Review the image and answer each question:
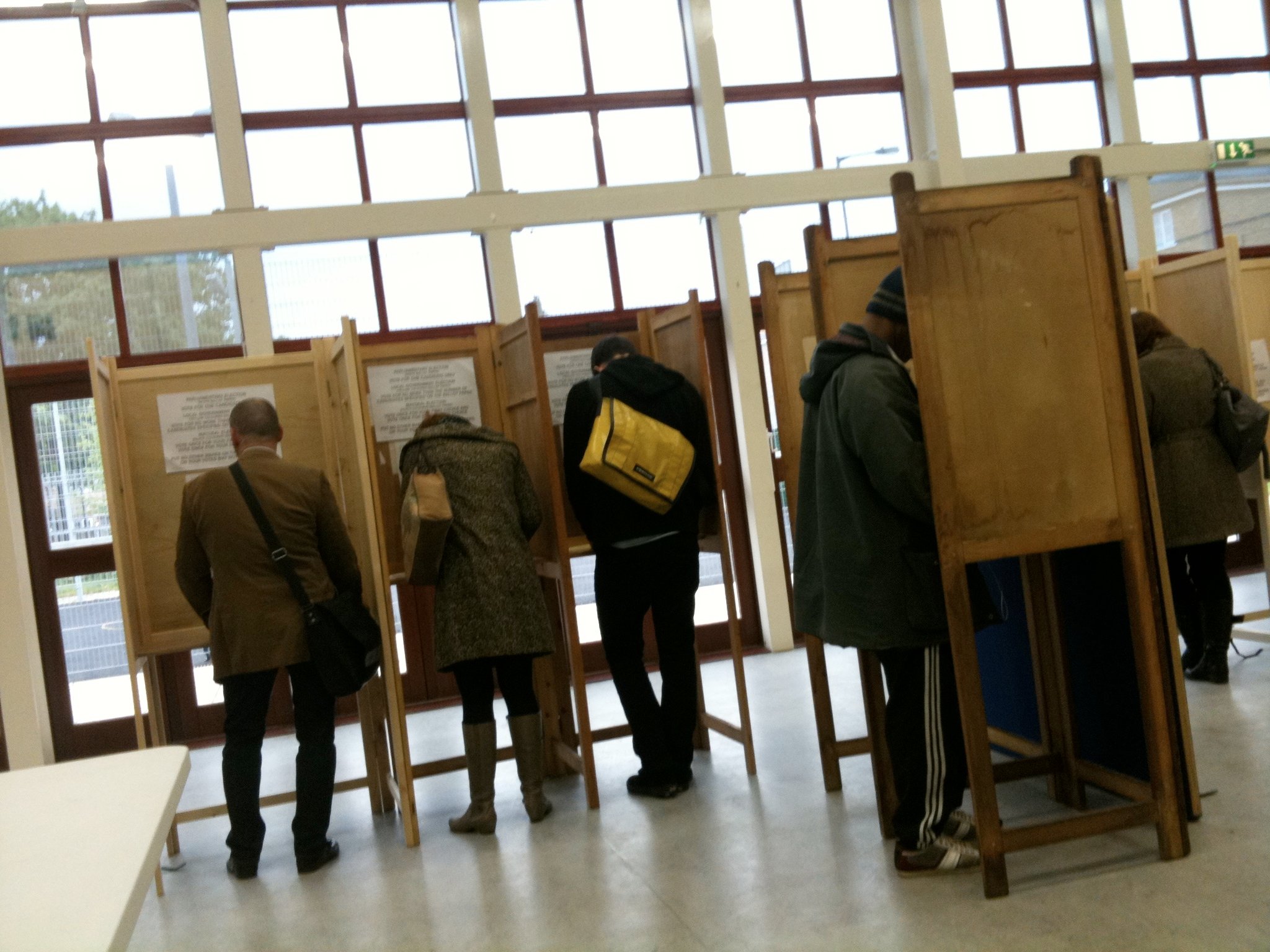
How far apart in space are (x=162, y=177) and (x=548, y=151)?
2.08 meters

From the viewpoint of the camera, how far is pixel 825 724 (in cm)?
381

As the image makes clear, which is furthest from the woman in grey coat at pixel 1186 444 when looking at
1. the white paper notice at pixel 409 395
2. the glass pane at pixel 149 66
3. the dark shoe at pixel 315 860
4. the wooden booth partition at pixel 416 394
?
the glass pane at pixel 149 66

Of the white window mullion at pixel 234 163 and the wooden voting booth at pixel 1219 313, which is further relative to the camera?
the white window mullion at pixel 234 163

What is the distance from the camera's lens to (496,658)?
149 inches

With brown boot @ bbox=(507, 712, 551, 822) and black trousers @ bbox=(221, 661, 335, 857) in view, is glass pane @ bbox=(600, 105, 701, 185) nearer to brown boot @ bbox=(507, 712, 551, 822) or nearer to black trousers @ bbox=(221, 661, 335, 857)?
brown boot @ bbox=(507, 712, 551, 822)

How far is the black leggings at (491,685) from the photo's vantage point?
3787 mm

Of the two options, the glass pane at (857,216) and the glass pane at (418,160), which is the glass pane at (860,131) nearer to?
the glass pane at (857,216)

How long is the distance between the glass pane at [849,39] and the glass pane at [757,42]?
13 cm

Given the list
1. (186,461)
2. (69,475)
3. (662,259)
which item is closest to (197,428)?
(186,461)

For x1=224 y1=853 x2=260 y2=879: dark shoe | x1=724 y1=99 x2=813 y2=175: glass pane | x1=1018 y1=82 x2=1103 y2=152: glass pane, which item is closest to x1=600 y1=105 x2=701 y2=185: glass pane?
x1=724 y1=99 x2=813 y2=175: glass pane

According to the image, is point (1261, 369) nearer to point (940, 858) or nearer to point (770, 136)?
point (770, 136)

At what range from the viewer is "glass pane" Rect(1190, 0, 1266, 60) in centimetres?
763

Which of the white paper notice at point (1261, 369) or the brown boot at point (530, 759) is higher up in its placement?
the white paper notice at point (1261, 369)

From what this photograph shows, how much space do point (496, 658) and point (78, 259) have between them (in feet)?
11.8
